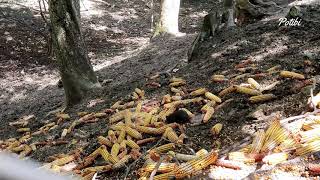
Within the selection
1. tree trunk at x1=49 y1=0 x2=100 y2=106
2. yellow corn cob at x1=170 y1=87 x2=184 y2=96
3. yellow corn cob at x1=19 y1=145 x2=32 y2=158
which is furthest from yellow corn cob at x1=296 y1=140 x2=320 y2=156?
tree trunk at x1=49 y1=0 x2=100 y2=106

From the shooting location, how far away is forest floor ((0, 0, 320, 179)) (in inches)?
165

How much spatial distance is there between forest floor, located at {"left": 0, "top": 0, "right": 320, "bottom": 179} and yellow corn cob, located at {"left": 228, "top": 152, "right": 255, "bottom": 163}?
24.1 inches

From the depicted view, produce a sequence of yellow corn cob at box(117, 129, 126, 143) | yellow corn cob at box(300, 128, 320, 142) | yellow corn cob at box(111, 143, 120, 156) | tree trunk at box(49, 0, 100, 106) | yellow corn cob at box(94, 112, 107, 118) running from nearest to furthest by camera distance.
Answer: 1. yellow corn cob at box(300, 128, 320, 142)
2. yellow corn cob at box(111, 143, 120, 156)
3. yellow corn cob at box(117, 129, 126, 143)
4. yellow corn cob at box(94, 112, 107, 118)
5. tree trunk at box(49, 0, 100, 106)

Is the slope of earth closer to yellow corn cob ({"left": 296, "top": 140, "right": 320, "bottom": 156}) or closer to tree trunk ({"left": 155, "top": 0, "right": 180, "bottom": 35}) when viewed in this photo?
tree trunk ({"left": 155, "top": 0, "right": 180, "bottom": 35})

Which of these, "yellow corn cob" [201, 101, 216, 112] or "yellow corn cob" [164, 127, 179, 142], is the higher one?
"yellow corn cob" [201, 101, 216, 112]

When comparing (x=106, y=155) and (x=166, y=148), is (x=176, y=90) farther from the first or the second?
(x=166, y=148)

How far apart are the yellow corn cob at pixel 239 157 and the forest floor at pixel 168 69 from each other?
612 mm

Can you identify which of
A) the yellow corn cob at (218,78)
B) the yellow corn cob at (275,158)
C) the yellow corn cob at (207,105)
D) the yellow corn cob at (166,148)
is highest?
the yellow corn cob at (275,158)

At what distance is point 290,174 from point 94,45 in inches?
520

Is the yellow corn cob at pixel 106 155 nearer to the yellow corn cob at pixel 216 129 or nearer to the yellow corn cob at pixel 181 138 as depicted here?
the yellow corn cob at pixel 181 138

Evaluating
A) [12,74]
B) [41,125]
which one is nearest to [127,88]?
[41,125]

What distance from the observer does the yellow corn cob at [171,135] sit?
3983mm

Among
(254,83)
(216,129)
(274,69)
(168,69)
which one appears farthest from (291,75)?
(168,69)

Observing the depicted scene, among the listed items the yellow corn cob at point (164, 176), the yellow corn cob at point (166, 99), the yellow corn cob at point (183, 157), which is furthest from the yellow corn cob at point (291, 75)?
the yellow corn cob at point (164, 176)
